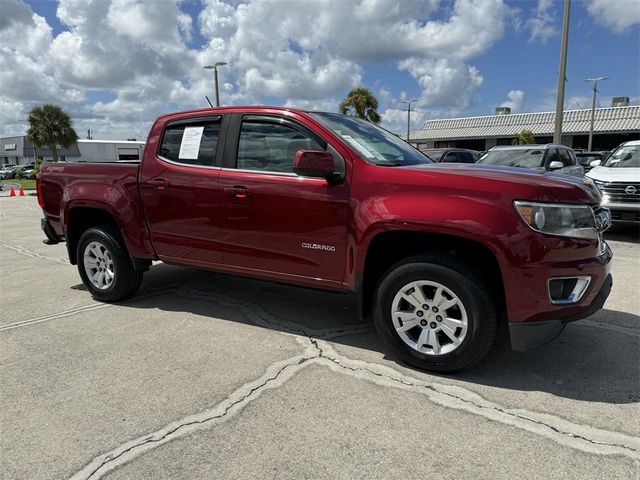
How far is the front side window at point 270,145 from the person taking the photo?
3.84 metres

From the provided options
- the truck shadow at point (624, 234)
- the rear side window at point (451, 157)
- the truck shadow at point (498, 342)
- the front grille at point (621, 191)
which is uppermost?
the rear side window at point (451, 157)

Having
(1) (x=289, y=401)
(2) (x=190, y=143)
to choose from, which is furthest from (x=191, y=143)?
(1) (x=289, y=401)

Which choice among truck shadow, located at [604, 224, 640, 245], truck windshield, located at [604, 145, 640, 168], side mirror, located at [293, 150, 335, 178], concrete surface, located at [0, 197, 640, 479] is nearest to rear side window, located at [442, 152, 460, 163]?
truck windshield, located at [604, 145, 640, 168]

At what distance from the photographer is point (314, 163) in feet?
11.1

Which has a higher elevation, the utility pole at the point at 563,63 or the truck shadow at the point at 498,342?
the utility pole at the point at 563,63

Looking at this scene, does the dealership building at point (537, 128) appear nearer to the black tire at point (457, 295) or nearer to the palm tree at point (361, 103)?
the palm tree at point (361, 103)

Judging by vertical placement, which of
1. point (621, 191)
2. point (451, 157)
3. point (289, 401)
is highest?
point (451, 157)

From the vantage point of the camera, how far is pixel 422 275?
127 inches

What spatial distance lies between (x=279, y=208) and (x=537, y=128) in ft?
181

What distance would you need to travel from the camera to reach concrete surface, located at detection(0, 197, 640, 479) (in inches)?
96.1

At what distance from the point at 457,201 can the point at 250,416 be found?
71.8 inches

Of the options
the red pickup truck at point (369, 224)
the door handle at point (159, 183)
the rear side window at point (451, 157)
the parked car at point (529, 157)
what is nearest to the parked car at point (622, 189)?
the parked car at point (529, 157)

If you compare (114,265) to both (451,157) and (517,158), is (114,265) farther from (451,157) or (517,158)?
(451,157)

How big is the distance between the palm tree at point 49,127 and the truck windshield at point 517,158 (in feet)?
117
